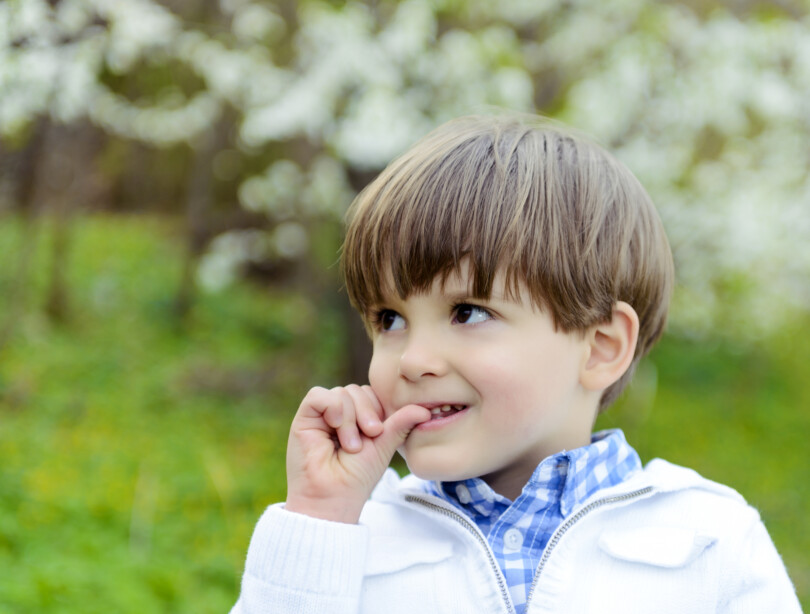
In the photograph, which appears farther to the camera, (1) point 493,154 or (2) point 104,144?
(2) point 104,144

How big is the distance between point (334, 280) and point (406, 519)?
4.74 m

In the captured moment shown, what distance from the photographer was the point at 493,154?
1643mm

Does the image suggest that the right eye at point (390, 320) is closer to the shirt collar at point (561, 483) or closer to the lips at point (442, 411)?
the lips at point (442, 411)

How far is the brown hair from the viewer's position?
152 cm

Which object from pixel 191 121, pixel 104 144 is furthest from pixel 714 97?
pixel 104 144

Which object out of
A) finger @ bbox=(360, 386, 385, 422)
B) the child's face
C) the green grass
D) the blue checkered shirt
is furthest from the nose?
the green grass

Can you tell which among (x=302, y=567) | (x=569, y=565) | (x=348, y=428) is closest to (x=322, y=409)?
(x=348, y=428)

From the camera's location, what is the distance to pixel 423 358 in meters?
1.49

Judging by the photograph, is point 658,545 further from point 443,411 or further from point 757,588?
point 443,411

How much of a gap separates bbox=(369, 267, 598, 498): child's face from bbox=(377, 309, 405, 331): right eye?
0.03m

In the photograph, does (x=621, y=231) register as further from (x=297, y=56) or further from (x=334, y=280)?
(x=334, y=280)

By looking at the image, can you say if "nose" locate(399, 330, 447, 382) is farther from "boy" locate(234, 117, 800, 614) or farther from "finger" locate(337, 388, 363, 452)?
"finger" locate(337, 388, 363, 452)

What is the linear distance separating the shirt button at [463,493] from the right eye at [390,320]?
320mm

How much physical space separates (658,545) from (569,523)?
0.50 feet
